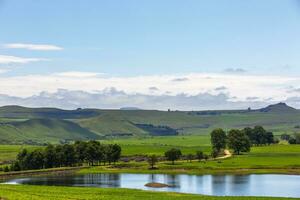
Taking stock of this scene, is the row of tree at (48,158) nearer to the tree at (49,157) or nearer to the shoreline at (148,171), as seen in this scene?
the tree at (49,157)

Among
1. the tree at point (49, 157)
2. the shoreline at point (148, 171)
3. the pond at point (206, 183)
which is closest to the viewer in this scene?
the pond at point (206, 183)

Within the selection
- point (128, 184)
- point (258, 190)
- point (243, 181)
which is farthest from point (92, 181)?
point (258, 190)

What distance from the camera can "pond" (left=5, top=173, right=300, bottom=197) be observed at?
355ft

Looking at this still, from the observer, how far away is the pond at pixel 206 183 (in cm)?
10822

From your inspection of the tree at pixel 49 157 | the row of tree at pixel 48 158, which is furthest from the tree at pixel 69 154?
the tree at pixel 49 157

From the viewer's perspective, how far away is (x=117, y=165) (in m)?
192

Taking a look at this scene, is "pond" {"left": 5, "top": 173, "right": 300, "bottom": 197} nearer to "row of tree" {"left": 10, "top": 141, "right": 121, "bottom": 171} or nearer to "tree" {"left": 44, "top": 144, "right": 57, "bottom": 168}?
"tree" {"left": 44, "top": 144, "right": 57, "bottom": 168}

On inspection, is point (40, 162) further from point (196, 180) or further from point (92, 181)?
point (196, 180)

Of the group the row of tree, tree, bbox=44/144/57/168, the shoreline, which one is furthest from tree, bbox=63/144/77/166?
the shoreline

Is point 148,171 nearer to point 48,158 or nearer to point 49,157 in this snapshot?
point 49,157

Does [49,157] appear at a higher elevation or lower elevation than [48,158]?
higher

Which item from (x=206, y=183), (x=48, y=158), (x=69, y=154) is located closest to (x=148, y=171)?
(x=69, y=154)

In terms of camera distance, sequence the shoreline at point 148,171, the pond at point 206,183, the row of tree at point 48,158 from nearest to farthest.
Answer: the pond at point 206,183
the shoreline at point 148,171
the row of tree at point 48,158

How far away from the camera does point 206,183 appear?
12800 centimetres
